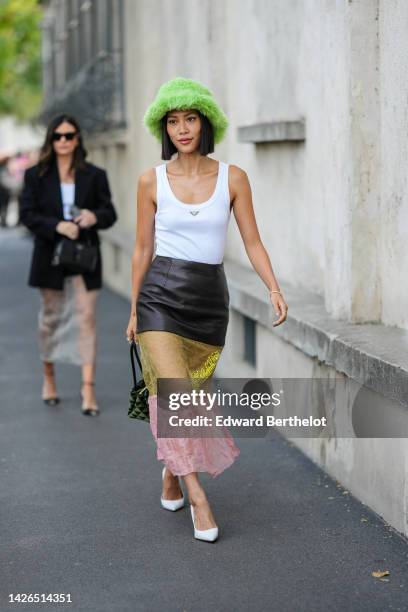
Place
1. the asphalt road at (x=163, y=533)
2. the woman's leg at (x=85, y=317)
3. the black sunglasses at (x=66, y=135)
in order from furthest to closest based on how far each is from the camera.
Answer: the woman's leg at (x=85, y=317) < the black sunglasses at (x=66, y=135) < the asphalt road at (x=163, y=533)

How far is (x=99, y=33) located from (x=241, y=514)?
1403 centimetres

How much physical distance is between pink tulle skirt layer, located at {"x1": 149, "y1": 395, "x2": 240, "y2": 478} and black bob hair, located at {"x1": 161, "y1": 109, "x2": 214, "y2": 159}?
3.60 feet

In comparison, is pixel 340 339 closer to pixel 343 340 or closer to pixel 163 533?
pixel 343 340

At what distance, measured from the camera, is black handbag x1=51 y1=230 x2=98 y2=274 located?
8.66 metres

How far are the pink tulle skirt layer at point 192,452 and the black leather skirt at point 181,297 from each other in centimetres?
35

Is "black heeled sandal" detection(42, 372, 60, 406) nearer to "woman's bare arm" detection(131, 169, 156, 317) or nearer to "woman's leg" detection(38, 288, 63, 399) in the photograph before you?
"woman's leg" detection(38, 288, 63, 399)

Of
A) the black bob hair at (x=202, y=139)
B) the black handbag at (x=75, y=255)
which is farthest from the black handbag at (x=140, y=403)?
the black handbag at (x=75, y=255)

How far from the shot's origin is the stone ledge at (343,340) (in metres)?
5.71

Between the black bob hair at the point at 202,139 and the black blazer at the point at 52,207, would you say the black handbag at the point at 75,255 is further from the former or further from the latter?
the black bob hair at the point at 202,139

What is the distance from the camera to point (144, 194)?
5.91 metres

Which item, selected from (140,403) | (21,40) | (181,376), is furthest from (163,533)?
(21,40)

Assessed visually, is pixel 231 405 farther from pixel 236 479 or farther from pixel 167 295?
pixel 167 295

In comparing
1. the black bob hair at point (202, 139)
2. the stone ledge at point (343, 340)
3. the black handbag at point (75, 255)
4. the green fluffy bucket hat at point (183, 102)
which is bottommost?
the stone ledge at point (343, 340)

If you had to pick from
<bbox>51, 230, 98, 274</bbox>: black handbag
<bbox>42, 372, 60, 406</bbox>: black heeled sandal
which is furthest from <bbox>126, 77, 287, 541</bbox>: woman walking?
<bbox>42, 372, 60, 406</bbox>: black heeled sandal
